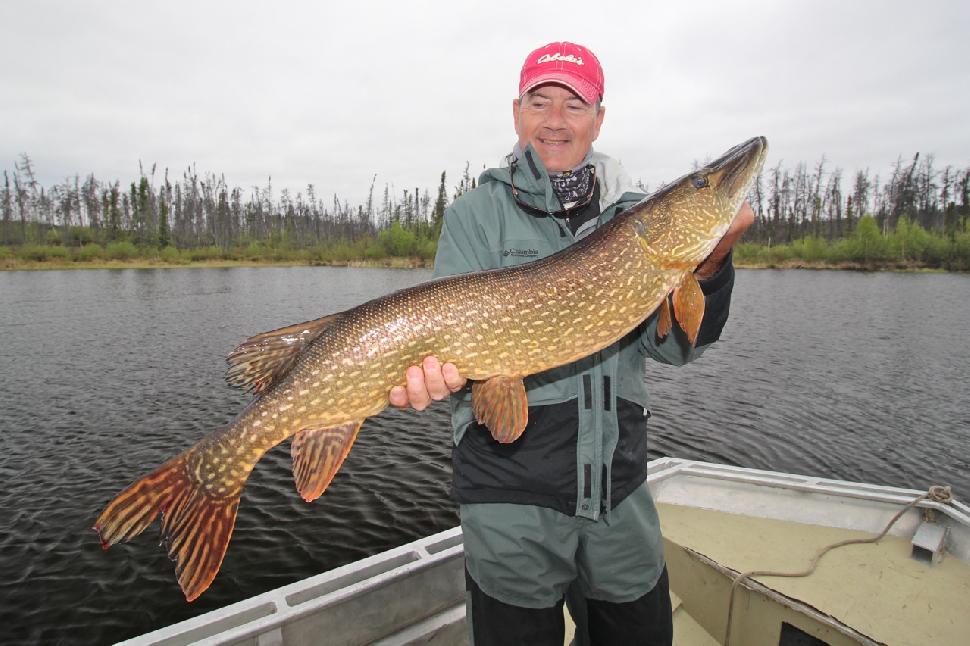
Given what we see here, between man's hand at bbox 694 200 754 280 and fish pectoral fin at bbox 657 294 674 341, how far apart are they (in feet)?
0.53

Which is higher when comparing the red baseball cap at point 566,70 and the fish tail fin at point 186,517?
the red baseball cap at point 566,70

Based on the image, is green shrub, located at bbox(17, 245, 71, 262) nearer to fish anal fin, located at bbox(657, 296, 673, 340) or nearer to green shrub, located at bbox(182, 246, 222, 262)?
green shrub, located at bbox(182, 246, 222, 262)

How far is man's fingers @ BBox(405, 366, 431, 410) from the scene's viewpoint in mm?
Result: 2025

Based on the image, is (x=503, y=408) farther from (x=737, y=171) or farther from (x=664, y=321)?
(x=737, y=171)

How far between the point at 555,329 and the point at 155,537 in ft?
20.6

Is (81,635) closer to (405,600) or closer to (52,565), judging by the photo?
(52,565)

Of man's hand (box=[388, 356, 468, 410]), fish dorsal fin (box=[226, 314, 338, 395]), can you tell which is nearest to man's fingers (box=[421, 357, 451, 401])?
man's hand (box=[388, 356, 468, 410])

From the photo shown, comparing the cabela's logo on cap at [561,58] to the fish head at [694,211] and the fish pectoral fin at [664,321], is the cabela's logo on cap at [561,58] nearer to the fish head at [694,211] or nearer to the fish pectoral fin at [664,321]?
the fish head at [694,211]

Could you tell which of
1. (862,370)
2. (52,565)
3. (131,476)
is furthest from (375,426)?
(862,370)

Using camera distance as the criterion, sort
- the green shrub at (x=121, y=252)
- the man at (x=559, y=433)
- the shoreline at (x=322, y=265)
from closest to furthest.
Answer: the man at (x=559, y=433) → the shoreline at (x=322, y=265) → the green shrub at (x=121, y=252)

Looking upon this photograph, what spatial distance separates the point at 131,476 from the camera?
296 inches

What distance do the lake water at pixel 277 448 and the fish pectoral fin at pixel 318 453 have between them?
14.1ft

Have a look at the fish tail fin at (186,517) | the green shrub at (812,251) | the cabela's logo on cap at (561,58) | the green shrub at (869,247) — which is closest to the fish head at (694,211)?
the cabela's logo on cap at (561,58)

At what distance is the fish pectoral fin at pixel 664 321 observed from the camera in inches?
83.0
